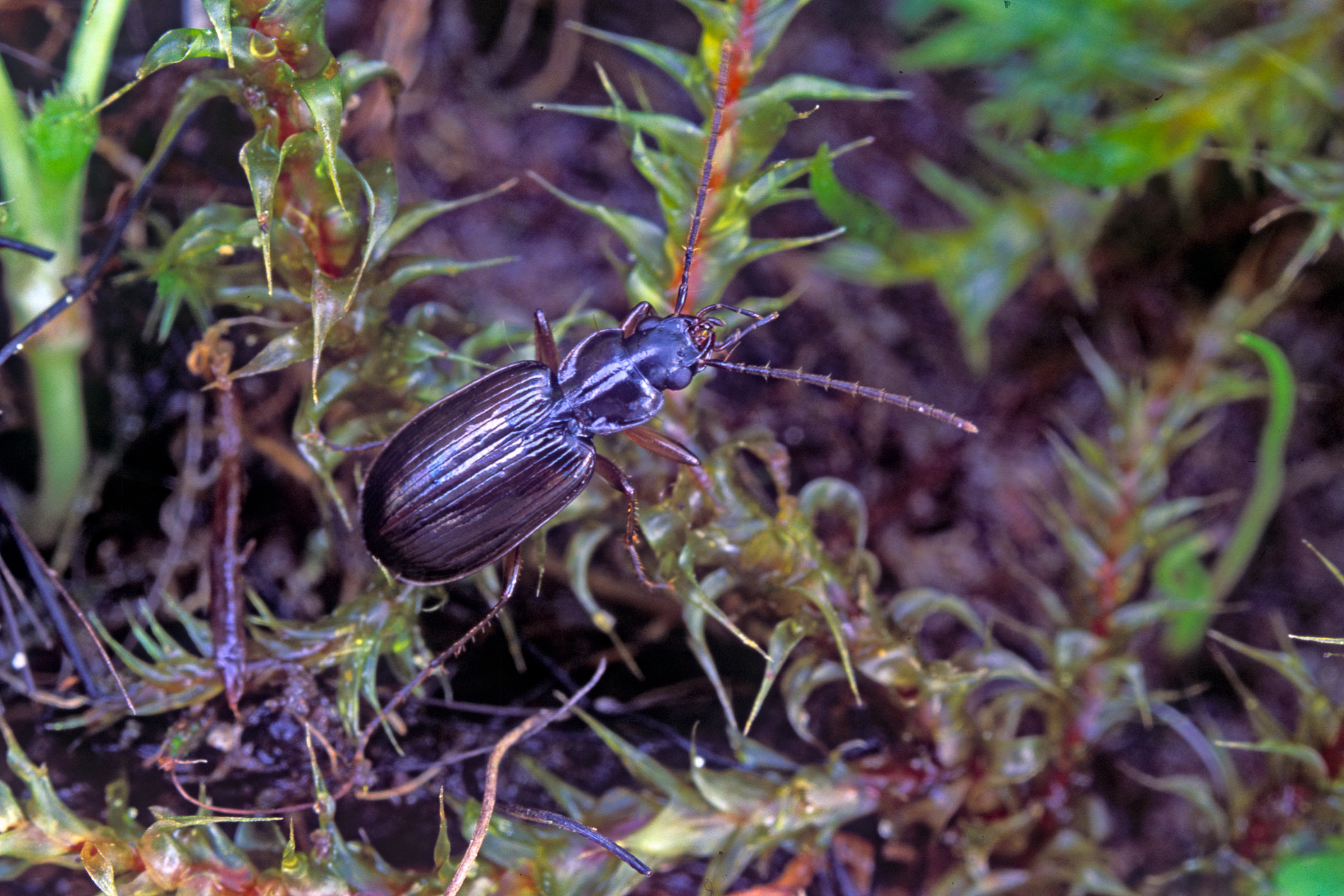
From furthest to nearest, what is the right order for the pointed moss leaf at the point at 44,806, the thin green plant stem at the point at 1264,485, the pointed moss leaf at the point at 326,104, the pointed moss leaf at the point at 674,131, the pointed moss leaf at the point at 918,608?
the thin green plant stem at the point at 1264,485 → the pointed moss leaf at the point at 918,608 → the pointed moss leaf at the point at 674,131 → the pointed moss leaf at the point at 44,806 → the pointed moss leaf at the point at 326,104

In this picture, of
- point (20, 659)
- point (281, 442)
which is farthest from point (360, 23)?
point (20, 659)

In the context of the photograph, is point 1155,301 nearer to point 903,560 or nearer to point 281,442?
point 903,560

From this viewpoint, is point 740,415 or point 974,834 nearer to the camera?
point 974,834

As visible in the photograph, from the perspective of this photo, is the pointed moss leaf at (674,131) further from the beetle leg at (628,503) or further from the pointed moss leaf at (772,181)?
the beetle leg at (628,503)

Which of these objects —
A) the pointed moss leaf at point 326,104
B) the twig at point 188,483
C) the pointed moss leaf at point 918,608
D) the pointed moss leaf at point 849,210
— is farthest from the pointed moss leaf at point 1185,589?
the twig at point 188,483

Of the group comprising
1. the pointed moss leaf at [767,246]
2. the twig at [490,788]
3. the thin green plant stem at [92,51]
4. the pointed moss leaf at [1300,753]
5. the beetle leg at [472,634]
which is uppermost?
the thin green plant stem at [92,51]

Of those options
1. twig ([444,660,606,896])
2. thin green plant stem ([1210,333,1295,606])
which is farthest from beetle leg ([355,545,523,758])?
thin green plant stem ([1210,333,1295,606])
